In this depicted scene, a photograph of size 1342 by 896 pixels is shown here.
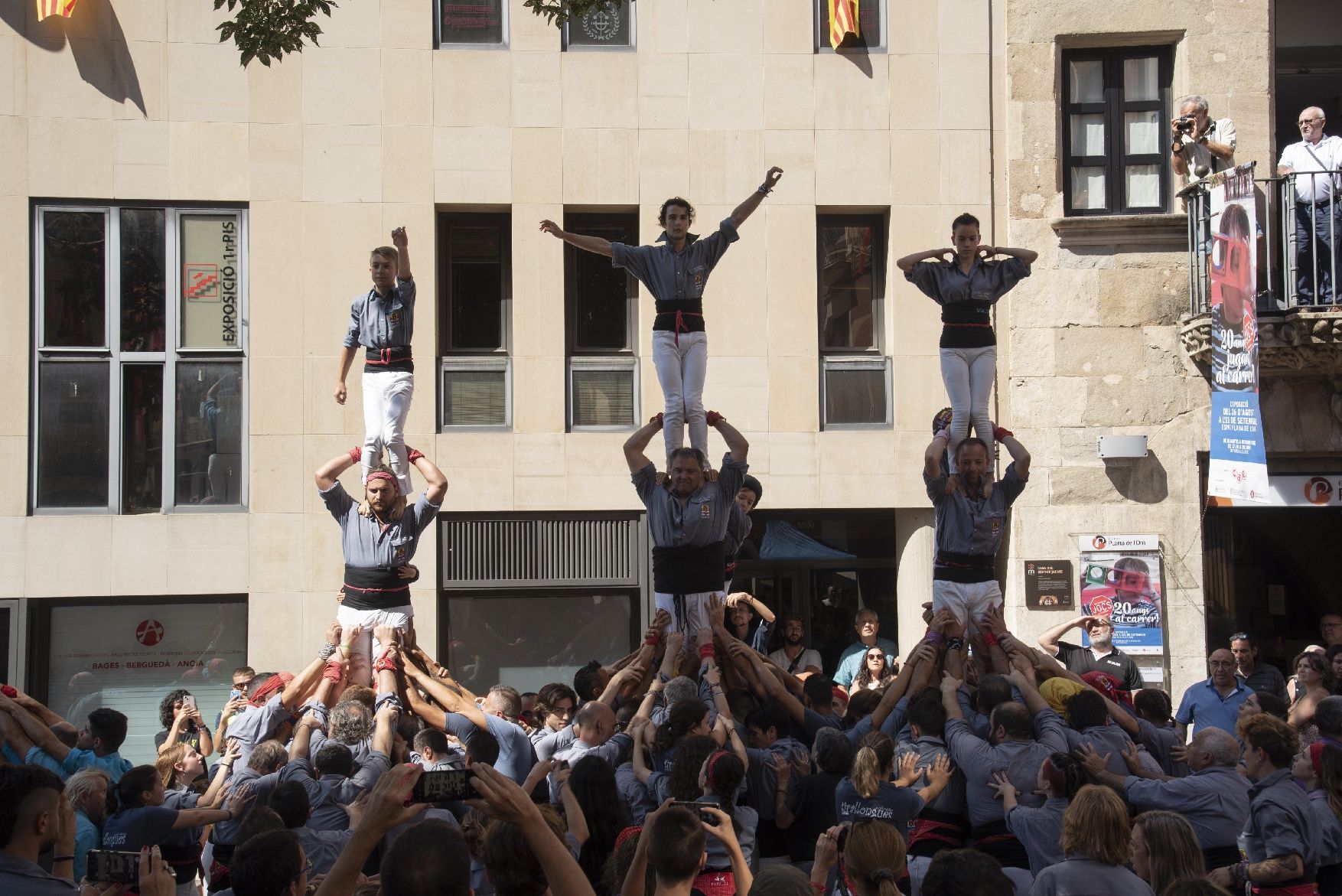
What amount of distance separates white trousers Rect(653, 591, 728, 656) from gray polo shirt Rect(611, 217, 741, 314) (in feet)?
6.89

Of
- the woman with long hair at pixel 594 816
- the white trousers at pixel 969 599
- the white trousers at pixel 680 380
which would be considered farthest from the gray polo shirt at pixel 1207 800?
the white trousers at pixel 680 380

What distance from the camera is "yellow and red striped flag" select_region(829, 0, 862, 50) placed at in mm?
15680

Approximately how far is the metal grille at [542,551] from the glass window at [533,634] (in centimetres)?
29

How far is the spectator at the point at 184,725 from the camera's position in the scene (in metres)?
9.54

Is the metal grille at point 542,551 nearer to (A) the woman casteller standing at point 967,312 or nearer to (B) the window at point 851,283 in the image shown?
(B) the window at point 851,283

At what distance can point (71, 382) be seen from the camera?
1513 centimetres

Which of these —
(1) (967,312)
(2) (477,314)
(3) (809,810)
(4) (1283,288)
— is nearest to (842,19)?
(2) (477,314)

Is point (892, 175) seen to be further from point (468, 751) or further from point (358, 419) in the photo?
point (468, 751)

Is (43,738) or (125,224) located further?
(125,224)

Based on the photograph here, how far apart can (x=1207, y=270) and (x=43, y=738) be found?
1238 centimetres

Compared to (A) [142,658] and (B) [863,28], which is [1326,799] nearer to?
(B) [863,28]

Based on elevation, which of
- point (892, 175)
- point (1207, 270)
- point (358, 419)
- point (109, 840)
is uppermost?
point (892, 175)

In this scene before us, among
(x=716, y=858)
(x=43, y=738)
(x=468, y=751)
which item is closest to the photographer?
(x=716, y=858)

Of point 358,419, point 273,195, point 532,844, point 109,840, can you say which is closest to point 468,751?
point 109,840
